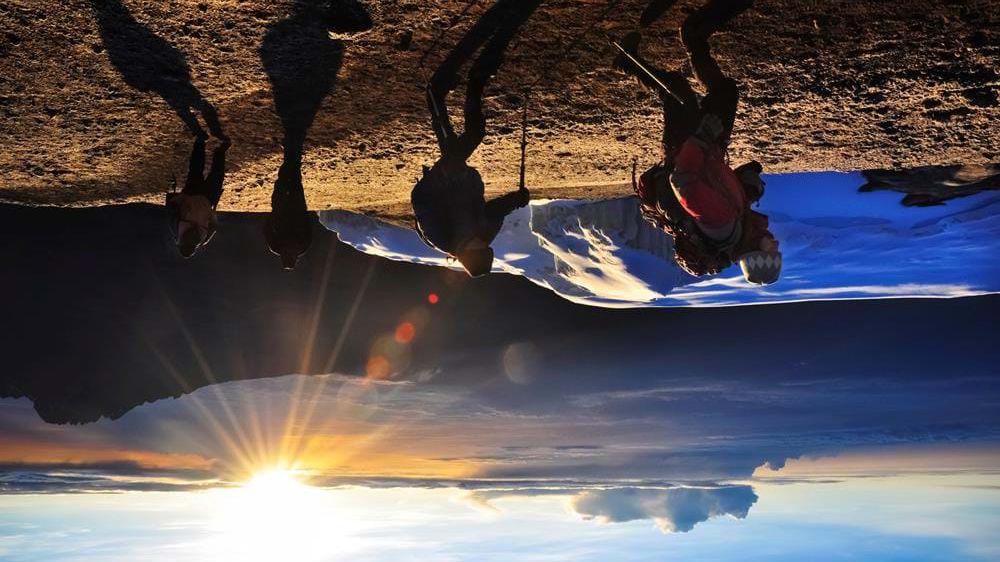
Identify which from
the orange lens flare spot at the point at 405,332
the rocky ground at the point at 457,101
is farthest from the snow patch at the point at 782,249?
the orange lens flare spot at the point at 405,332

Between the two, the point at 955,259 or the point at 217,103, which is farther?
the point at 955,259

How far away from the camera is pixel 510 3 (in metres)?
3.22

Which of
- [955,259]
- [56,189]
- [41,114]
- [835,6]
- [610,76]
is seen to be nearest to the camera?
[835,6]

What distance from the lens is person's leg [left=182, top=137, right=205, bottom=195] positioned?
160 inches

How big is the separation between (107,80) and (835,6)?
344 cm

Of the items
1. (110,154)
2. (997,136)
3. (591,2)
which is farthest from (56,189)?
(997,136)

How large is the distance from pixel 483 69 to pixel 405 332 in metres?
9.05

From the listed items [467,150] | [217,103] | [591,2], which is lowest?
[467,150]

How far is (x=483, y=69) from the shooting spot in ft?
11.8

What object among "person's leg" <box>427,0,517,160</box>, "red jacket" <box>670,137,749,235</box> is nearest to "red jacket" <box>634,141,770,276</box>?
"red jacket" <box>670,137,749,235</box>

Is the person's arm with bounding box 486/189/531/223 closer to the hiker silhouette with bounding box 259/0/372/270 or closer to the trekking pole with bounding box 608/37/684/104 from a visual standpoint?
the trekking pole with bounding box 608/37/684/104

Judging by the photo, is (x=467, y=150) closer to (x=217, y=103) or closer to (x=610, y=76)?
(x=610, y=76)

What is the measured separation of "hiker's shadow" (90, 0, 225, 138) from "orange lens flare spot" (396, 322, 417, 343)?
26.9 feet

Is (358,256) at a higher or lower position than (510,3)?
higher
